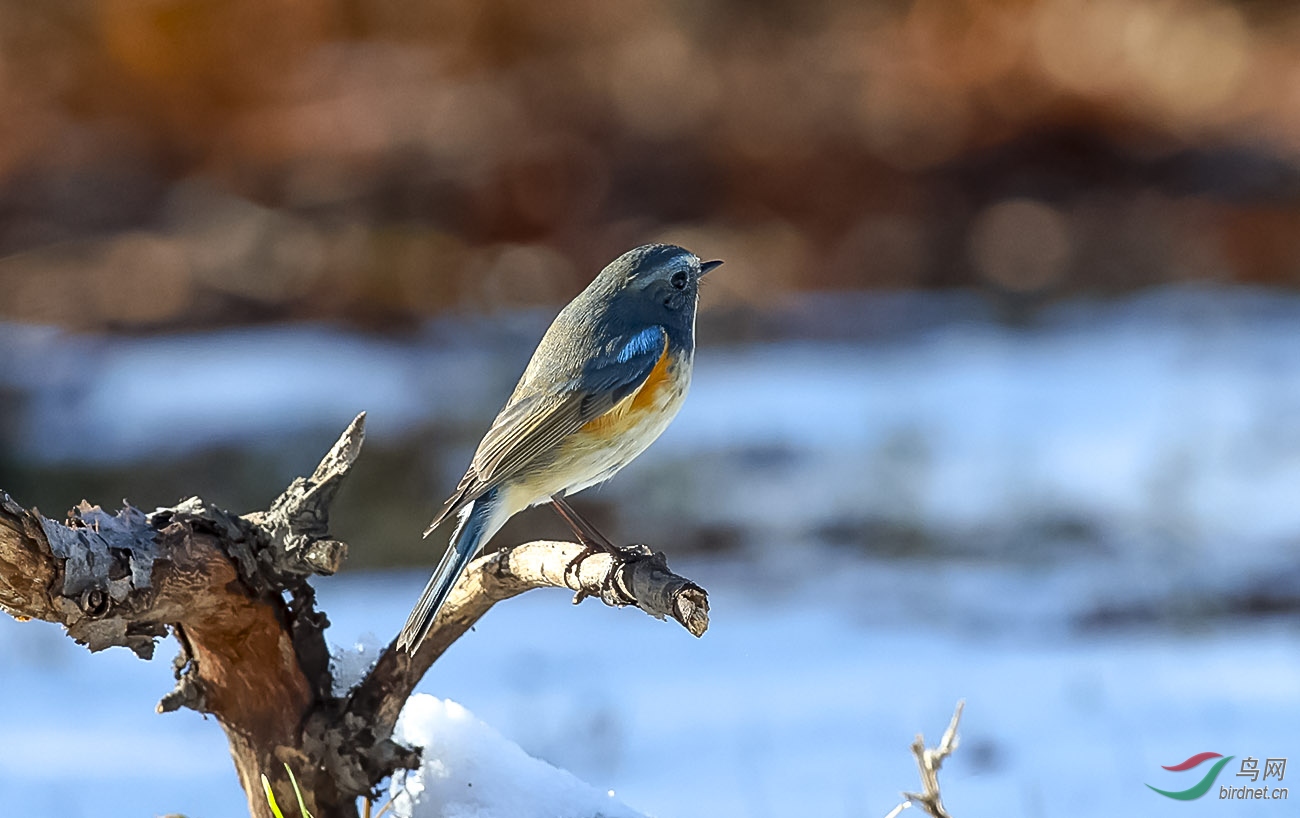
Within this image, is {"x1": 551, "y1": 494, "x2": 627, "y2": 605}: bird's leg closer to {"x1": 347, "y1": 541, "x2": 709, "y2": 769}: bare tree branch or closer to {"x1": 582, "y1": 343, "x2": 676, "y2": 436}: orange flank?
{"x1": 347, "y1": 541, "x2": 709, "y2": 769}: bare tree branch

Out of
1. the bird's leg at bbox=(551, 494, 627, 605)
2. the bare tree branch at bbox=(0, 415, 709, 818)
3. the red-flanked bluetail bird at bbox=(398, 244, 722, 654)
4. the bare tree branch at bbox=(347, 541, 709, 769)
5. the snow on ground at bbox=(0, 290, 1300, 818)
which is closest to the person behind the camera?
the bare tree branch at bbox=(0, 415, 709, 818)

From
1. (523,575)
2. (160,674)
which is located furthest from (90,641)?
(160,674)

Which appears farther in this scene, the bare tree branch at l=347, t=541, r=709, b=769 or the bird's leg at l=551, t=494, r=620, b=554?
the bird's leg at l=551, t=494, r=620, b=554

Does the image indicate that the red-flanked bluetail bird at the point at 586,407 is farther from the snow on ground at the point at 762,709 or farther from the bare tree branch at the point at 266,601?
the snow on ground at the point at 762,709

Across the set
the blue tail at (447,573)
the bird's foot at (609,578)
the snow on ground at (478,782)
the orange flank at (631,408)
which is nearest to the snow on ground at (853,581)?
the snow on ground at (478,782)

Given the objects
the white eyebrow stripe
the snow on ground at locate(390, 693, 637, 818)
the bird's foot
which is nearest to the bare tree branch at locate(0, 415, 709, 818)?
the bird's foot

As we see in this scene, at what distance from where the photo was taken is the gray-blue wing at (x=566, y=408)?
3.17 meters

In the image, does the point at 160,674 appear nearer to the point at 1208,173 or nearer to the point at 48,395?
the point at 48,395

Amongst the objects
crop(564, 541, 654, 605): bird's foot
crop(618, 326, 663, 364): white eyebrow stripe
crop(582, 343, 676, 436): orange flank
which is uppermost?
crop(618, 326, 663, 364): white eyebrow stripe

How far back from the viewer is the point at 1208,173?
10.5m

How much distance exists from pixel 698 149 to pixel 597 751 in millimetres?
7635

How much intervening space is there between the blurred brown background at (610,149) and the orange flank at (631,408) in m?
6.57

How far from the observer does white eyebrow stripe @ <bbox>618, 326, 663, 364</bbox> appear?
321cm

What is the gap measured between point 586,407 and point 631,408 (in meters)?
0.10
